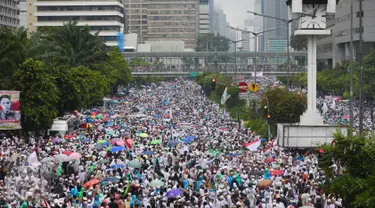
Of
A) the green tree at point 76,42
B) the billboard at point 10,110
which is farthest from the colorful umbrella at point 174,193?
the green tree at point 76,42

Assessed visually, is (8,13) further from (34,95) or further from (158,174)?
(158,174)

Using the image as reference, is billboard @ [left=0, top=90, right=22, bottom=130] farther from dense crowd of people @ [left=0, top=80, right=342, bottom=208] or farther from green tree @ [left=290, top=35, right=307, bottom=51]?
green tree @ [left=290, top=35, right=307, bottom=51]

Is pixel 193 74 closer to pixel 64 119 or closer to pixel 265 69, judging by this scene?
pixel 265 69

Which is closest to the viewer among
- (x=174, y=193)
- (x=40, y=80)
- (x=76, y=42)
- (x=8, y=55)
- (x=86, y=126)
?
(x=174, y=193)

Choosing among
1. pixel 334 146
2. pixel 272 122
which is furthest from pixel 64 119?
pixel 334 146

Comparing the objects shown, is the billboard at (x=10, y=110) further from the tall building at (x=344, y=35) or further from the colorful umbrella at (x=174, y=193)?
the tall building at (x=344, y=35)

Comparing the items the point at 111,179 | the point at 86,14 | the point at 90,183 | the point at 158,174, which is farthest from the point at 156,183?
the point at 86,14
